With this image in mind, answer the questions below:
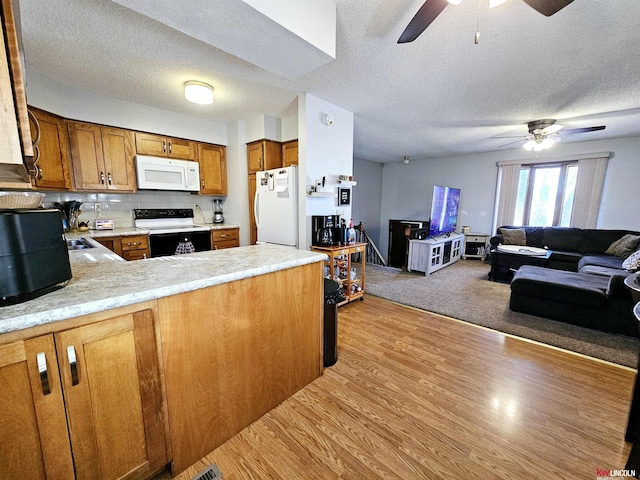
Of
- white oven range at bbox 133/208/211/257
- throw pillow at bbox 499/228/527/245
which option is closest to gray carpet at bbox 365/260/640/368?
throw pillow at bbox 499/228/527/245

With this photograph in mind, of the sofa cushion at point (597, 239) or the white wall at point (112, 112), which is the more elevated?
the white wall at point (112, 112)

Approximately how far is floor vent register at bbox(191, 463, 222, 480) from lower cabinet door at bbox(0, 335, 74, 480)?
0.52 m

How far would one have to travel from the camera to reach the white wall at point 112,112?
2521 millimetres

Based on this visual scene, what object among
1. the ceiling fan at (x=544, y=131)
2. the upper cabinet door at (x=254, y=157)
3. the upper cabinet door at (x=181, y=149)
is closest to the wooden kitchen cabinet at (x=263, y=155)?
the upper cabinet door at (x=254, y=157)

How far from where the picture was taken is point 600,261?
Answer: 3678mm

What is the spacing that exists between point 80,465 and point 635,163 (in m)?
7.52

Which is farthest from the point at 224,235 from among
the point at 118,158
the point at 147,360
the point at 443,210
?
the point at 443,210

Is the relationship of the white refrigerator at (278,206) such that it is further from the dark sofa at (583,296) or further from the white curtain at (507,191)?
the white curtain at (507,191)

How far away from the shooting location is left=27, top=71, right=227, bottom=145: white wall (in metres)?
2.52

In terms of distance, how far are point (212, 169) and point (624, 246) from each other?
260 inches

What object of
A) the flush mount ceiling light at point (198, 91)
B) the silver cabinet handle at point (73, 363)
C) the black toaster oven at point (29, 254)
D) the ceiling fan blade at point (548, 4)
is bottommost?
the silver cabinet handle at point (73, 363)

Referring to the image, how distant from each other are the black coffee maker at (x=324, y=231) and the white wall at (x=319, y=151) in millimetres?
63

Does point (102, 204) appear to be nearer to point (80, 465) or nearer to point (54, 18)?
point (54, 18)

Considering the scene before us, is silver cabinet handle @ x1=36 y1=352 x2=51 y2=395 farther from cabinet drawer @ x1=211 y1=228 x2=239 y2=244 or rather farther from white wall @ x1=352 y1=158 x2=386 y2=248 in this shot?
white wall @ x1=352 y1=158 x2=386 y2=248
